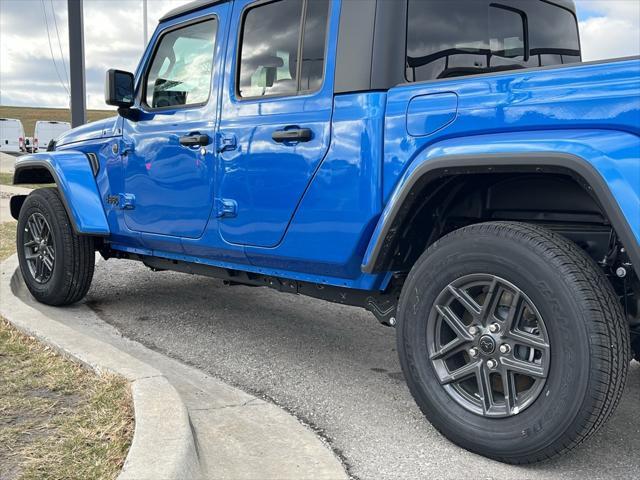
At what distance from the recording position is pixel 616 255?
8.32ft

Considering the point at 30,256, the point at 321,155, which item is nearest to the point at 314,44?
the point at 321,155

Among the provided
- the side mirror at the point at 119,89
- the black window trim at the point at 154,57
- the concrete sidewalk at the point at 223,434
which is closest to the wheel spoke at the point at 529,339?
the concrete sidewalk at the point at 223,434

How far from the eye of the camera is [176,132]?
159 inches

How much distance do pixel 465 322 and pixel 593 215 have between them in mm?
686

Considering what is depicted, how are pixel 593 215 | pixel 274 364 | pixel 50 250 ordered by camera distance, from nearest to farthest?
pixel 593 215 → pixel 274 364 → pixel 50 250

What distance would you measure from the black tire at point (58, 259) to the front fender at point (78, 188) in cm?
13

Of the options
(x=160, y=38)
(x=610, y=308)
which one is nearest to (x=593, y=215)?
(x=610, y=308)

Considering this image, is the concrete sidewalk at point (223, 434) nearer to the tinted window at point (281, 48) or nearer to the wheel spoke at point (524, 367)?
the wheel spoke at point (524, 367)

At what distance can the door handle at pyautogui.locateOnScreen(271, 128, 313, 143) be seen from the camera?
3.20 m

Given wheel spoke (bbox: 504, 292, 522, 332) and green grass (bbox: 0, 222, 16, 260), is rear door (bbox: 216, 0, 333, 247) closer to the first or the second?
wheel spoke (bbox: 504, 292, 522, 332)

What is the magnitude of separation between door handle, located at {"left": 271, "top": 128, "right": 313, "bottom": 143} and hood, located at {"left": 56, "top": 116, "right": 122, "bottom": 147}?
172cm

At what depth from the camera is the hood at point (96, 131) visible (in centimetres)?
464

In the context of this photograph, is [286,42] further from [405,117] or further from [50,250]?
[50,250]

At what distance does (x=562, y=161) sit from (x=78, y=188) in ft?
11.7
